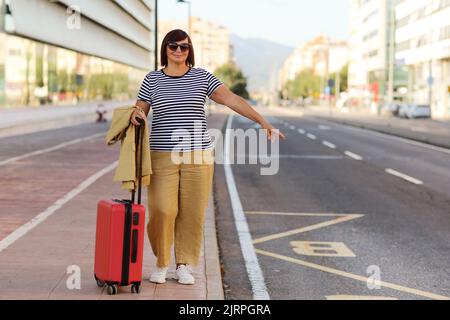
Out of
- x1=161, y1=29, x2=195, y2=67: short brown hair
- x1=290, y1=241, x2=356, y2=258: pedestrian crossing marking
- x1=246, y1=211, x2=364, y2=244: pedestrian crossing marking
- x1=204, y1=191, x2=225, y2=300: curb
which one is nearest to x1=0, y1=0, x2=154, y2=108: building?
x1=246, y1=211, x2=364, y2=244: pedestrian crossing marking

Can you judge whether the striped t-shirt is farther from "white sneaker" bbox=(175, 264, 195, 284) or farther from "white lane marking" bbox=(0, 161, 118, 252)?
"white lane marking" bbox=(0, 161, 118, 252)

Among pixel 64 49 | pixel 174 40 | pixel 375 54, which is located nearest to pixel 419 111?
pixel 64 49

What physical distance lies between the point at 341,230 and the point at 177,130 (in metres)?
4.40

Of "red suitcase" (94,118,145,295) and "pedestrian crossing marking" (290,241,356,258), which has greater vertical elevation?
"red suitcase" (94,118,145,295)

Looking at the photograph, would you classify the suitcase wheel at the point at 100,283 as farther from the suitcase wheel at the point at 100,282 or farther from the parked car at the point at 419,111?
the parked car at the point at 419,111

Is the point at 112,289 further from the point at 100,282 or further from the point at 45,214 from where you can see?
A: the point at 45,214

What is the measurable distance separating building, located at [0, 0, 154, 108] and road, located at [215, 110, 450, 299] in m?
19.3

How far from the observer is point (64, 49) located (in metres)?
47.2

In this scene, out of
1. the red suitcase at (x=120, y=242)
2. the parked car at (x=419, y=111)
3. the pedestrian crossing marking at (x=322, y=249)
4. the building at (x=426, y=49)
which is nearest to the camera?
the red suitcase at (x=120, y=242)

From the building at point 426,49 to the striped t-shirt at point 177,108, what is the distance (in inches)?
2409

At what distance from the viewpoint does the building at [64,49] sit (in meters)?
35.9

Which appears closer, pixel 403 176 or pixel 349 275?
pixel 349 275

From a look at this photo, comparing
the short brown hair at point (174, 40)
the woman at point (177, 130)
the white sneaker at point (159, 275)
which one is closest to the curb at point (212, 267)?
the woman at point (177, 130)

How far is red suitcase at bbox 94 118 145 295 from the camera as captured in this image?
5.80 m
